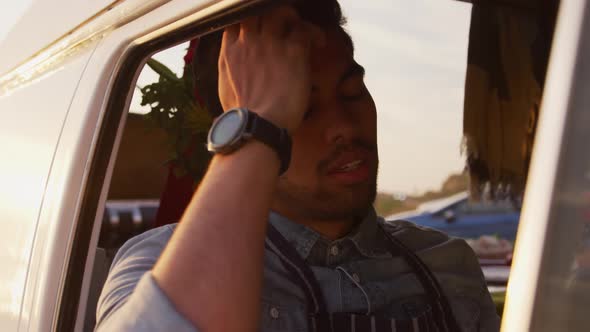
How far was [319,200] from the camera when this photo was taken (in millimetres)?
1885

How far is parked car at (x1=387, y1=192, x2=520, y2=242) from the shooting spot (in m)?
2.60

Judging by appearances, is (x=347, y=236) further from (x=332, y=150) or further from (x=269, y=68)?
(x=269, y=68)

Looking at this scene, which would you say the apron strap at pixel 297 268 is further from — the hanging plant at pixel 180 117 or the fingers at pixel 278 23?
the hanging plant at pixel 180 117

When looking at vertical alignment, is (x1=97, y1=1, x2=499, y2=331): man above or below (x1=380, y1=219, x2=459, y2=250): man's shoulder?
above

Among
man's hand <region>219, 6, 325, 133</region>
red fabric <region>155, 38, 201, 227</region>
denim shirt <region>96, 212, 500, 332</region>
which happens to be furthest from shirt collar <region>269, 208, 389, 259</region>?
red fabric <region>155, 38, 201, 227</region>

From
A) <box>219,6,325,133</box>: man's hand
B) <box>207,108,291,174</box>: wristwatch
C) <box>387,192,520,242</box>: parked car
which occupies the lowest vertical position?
<box>387,192,520,242</box>: parked car

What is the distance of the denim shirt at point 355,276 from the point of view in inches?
66.2

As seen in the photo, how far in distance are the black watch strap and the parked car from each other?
945mm

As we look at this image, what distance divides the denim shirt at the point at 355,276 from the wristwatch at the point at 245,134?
327 mm

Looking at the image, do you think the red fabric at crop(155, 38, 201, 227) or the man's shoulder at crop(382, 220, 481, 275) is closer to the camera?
the man's shoulder at crop(382, 220, 481, 275)

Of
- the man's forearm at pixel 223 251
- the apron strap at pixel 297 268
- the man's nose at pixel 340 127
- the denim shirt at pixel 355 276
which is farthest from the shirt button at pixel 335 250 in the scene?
the man's forearm at pixel 223 251

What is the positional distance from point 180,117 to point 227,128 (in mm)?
1177

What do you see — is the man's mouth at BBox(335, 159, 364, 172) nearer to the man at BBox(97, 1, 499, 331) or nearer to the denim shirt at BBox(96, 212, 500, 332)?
the man at BBox(97, 1, 499, 331)

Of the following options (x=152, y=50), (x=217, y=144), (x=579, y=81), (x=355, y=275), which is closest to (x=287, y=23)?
(x=217, y=144)
